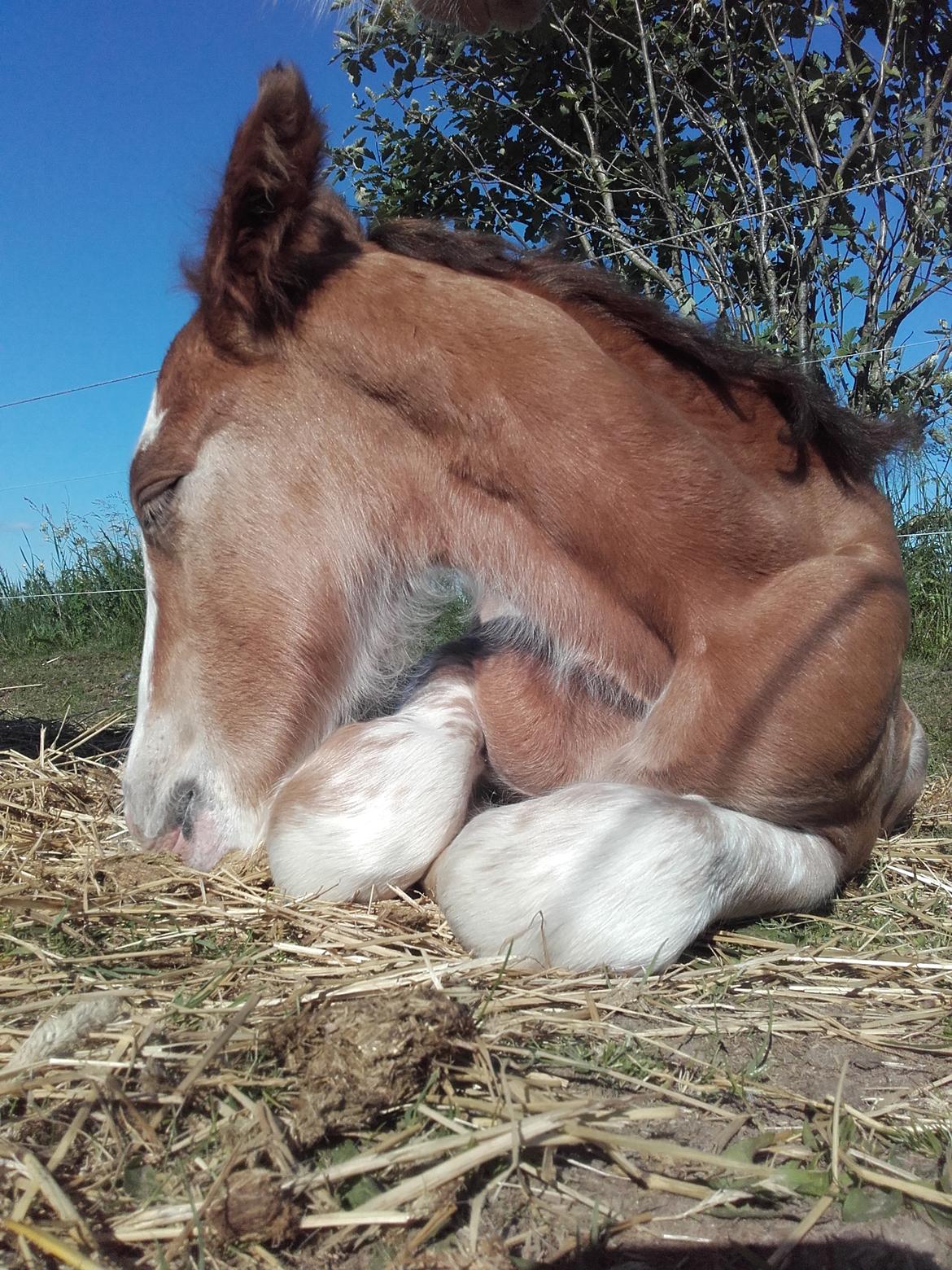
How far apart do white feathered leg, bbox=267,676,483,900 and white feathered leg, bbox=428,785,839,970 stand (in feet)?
0.42

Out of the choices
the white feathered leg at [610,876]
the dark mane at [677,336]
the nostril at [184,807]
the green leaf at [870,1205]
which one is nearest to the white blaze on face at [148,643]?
the nostril at [184,807]

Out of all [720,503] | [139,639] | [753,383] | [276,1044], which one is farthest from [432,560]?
[139,639]

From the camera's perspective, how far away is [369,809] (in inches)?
82.2

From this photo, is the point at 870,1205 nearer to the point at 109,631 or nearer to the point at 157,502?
the point at 157,502

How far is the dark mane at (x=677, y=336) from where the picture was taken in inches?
88.4

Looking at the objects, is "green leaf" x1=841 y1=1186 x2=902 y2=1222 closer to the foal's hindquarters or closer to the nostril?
the foal's hindquarters

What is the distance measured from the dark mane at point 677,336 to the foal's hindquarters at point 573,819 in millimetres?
594

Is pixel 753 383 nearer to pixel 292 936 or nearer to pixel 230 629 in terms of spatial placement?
pixel 230 629

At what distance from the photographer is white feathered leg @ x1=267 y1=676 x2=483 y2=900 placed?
2031mm

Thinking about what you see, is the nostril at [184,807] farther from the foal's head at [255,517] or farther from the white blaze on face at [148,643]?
the white blaze on face at [148,643]

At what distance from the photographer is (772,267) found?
485 cm

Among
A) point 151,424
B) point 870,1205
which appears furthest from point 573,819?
point 151,424

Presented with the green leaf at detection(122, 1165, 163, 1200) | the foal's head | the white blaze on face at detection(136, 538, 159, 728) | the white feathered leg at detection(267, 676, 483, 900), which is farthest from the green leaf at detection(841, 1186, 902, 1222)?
the white blaze on face at detection(136, 538, 159, 728)

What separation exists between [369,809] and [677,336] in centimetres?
132
